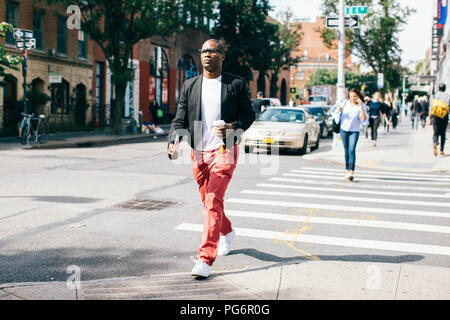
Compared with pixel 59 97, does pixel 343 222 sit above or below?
below

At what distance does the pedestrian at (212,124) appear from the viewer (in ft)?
16.3

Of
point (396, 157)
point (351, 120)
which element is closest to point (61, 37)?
point (396, 157)

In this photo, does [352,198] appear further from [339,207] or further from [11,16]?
[11,16]

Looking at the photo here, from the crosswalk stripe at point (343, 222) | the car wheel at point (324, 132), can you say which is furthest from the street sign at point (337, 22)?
the crosswalk stripe at point (343, 222)

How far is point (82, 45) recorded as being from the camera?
3222 cm

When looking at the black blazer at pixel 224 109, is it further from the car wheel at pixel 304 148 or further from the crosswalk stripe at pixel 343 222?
the car wheel at pixel 304 148

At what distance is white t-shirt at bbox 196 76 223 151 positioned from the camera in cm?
510

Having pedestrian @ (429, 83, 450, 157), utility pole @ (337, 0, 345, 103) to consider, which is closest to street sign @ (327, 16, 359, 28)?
utility pole @ (337, 0, 345, 103)

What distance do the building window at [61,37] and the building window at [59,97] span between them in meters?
1.69

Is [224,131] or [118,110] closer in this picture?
[224,131]

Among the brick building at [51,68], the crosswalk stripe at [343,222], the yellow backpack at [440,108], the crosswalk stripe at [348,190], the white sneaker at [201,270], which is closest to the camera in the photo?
the white sneaker at [201,270]

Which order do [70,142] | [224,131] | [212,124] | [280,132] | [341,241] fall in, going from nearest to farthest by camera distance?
[224,131] → [212,124] → [341,241] → [280,132] → [70,142]

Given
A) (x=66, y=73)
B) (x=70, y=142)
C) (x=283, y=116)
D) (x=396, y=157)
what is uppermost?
(x=66, y=73)

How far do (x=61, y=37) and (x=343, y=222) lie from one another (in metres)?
25.9
